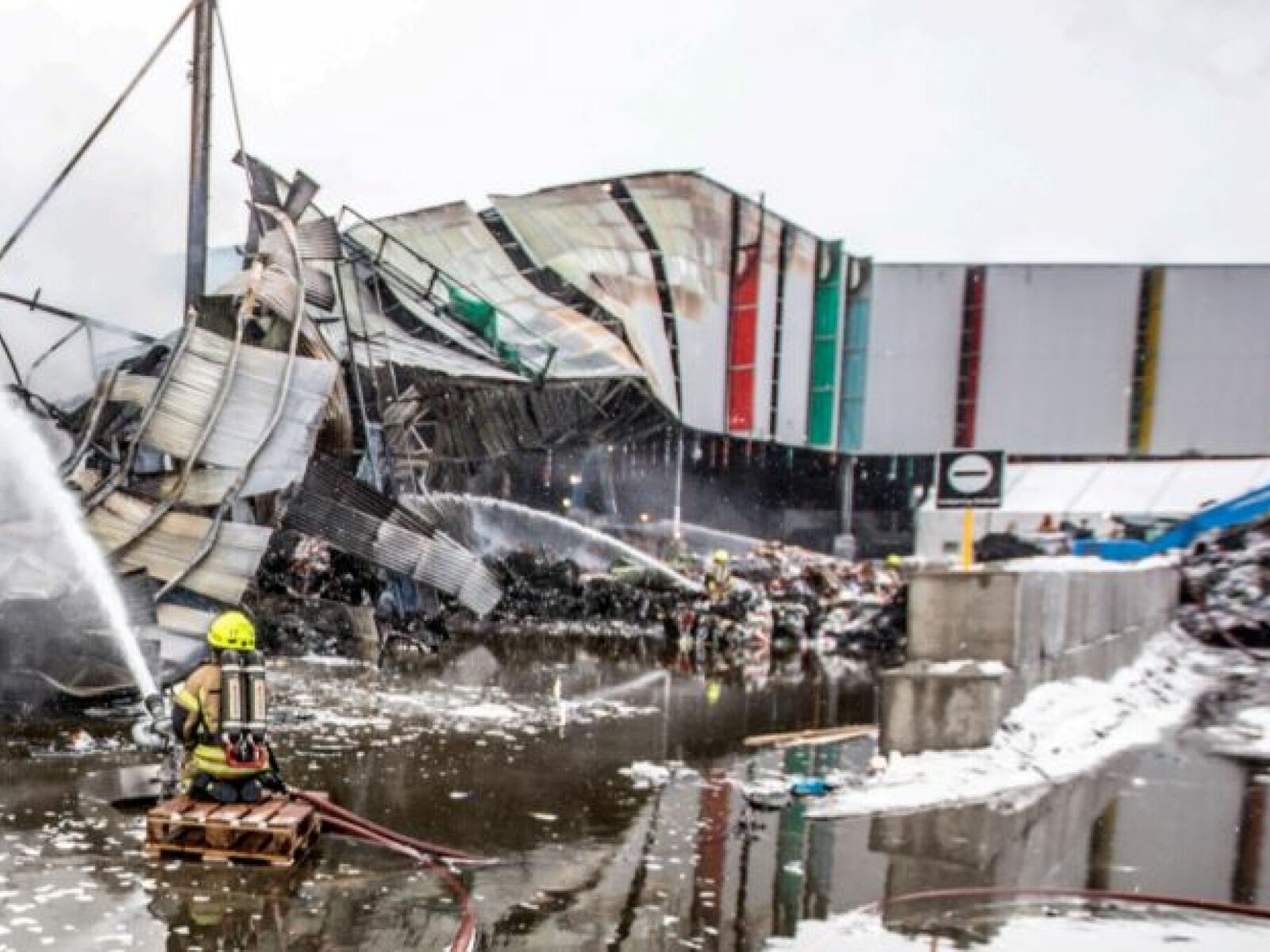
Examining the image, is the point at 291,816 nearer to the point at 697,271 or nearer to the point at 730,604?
the point at 730,604

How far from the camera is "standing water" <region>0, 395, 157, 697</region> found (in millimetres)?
9750

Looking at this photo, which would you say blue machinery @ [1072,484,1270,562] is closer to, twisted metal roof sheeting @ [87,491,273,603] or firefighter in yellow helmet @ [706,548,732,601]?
firefighter in yellow helmet @ [706,548,732,601]

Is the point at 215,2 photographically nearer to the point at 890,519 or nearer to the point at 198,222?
the point at 198,222

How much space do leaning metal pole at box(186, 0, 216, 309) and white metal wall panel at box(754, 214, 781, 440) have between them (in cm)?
1987

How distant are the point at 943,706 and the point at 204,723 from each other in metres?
4.96

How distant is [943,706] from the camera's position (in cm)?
802

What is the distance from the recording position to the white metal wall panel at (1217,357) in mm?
34031

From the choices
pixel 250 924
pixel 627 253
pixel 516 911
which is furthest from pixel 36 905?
pixel 627 253

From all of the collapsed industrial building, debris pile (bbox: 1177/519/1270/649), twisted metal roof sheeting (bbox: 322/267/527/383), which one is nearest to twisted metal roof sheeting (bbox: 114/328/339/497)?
the collapsed industrial building

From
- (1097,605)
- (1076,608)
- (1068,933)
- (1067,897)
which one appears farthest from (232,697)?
(1097,605)

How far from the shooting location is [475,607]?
51.1ft

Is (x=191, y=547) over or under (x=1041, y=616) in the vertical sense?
under

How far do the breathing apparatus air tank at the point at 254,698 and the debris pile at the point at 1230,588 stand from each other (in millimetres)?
10802

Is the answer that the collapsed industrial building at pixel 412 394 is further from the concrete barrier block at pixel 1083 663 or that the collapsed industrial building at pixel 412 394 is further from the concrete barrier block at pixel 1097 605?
the concrete barrier block at pixel 1097 605
